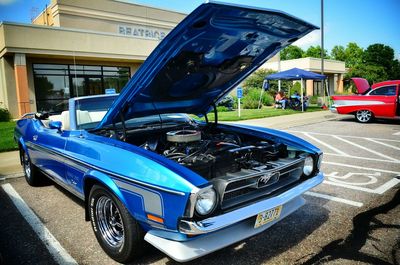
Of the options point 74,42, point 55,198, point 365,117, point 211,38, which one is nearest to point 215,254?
point 211,38

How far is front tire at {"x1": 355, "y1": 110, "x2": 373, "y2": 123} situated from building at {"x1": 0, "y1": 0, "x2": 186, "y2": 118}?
11.2m

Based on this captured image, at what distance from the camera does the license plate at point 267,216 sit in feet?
7.49

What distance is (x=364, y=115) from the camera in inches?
451

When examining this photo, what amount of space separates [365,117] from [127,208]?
11543 mm

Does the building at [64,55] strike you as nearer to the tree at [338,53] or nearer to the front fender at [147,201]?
the front fender at [147,201]

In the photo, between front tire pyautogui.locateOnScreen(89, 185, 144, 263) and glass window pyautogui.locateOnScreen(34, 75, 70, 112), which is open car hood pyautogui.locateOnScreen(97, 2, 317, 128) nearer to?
front tire pyautogui.locateOnScreen(89, 185, 144, 263)

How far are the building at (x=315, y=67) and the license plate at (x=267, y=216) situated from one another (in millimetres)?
28513

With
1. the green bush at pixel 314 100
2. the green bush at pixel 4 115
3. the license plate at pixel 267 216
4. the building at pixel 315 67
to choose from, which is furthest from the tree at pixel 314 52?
the license plate at pixel 267 216

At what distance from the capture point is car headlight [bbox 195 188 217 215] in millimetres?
2023

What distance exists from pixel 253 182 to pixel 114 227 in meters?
1.30

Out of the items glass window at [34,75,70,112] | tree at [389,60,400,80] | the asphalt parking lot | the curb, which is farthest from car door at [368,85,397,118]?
tree at [389,60,400,80]

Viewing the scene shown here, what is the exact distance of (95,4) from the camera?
67.8 ft

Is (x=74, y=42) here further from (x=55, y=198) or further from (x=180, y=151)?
(x=180, y=151)

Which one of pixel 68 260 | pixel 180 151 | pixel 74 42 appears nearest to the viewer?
pixel 68 260
